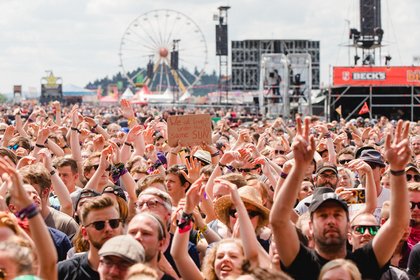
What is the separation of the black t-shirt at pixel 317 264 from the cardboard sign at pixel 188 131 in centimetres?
572

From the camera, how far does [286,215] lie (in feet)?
16.4

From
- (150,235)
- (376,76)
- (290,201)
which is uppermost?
(376,76)

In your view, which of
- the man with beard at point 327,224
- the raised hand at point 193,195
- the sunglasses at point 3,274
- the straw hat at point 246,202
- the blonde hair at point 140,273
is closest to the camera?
the blonde hair at point 140,273

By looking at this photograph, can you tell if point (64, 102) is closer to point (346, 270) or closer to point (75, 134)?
point (75, 134)

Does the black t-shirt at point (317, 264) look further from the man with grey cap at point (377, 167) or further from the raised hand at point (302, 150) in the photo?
the man with grey cap at point (377, 167)

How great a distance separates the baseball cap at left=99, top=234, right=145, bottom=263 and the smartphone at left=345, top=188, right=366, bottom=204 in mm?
3208

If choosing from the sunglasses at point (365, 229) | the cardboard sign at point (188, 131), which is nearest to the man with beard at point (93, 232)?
the sunglasses at point (365, 229)

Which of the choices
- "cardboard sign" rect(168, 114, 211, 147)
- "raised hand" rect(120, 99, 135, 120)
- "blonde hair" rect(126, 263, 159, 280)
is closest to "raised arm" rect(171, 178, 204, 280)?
"blonde hair" rect(126, 263, 159, 280)

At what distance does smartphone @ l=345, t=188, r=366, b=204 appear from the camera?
773cm

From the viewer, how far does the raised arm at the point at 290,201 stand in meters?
4.92

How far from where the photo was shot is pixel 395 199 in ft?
17.3

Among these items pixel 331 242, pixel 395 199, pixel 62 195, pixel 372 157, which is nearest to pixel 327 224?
pixel 331 242

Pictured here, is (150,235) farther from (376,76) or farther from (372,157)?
(376,76)

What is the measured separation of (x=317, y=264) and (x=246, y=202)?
1.33 metres
